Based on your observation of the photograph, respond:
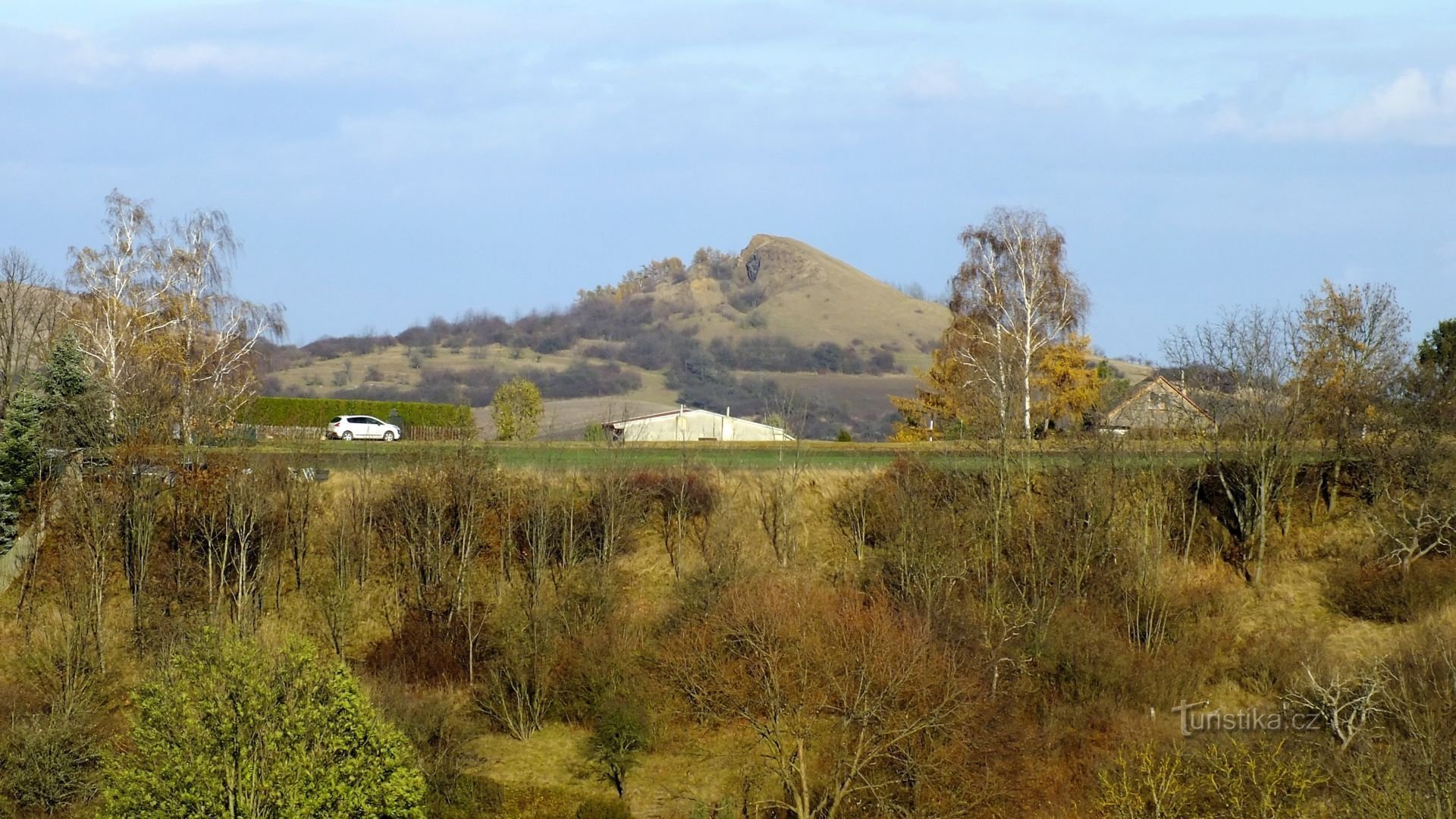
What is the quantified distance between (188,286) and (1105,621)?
38209 millimetres

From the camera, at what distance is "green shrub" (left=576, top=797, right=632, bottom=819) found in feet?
106

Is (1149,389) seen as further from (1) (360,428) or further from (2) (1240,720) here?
(1) (360,428)

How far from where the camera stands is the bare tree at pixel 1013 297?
64.8m

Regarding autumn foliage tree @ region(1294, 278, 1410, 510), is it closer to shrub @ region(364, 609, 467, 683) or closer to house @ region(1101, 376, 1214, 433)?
house @ region(1101, 376, 1214, 433)

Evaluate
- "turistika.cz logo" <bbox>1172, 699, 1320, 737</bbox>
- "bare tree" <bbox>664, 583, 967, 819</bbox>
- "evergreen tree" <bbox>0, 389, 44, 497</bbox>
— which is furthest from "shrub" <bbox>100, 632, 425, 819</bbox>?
"evergreen tree" <bbox>0, 389, 44, 497</bbox>

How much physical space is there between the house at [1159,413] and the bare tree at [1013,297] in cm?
553

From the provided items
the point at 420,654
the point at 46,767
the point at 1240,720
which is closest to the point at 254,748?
the point at 46,767

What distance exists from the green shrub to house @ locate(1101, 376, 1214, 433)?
2264 centimetres

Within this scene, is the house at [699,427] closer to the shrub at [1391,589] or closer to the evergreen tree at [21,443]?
the evergreen tree at [21,443]

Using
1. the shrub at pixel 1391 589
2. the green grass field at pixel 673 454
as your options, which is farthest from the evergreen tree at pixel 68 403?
the shrub at pixel 1391 589

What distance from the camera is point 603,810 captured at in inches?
1284

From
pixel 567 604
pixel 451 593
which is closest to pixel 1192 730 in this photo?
pixel 567 604

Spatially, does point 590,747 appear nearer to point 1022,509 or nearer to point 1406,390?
point 1022,509

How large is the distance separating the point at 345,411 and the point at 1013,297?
3502 centimetres
